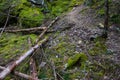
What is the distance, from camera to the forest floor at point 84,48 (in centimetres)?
489

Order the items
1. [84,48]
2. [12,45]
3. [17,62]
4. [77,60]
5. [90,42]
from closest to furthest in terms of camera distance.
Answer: [17,62]
[77,60]
[84,48]
[90,42]
[12,45]

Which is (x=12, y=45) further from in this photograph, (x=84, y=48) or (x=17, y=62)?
(x=84, y=48)

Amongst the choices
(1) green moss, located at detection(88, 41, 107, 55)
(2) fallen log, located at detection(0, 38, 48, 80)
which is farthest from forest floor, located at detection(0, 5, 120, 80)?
(2) fallen log, located at detection(0, 38, 48, 80)

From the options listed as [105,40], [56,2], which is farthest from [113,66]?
[56,2]

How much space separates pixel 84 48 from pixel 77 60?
523mm

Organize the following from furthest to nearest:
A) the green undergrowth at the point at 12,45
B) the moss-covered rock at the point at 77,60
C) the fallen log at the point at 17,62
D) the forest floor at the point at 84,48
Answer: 1. the green undergrowth at the point at 12,45
2. the moss-covered rock at the point at 77,60
3. the forest floor at the point at 84,48
4. the fallen log at the point at 17,62

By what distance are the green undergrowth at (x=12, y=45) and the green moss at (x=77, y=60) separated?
1440mm

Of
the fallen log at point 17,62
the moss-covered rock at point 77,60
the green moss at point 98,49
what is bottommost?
the moss-covered rock at point 77,60

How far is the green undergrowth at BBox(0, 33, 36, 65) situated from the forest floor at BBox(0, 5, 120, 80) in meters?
0.25

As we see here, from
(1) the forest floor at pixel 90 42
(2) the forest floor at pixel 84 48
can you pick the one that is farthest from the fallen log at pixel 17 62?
(1) the forest floor at pixel 90 42

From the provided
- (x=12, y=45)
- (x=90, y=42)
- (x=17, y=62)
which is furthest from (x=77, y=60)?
(x=12, y=45)

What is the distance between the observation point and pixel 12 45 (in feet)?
21.8

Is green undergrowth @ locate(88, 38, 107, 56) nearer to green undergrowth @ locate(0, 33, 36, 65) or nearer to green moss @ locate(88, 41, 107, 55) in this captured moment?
green moss @ locate(88, 41, 107, 55)

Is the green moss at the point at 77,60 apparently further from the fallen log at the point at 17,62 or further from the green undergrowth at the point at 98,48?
the fallen log at the point at 17,62
